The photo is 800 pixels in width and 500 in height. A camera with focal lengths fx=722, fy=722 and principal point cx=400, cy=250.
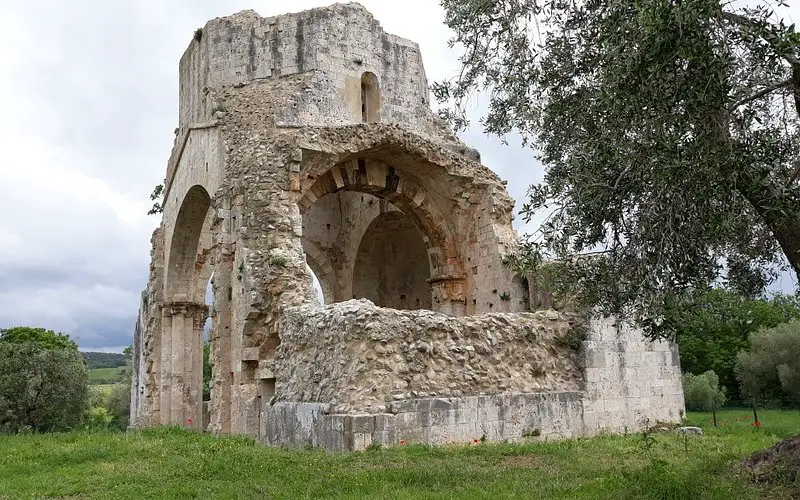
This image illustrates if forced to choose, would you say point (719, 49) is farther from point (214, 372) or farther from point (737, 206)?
point (214, 372)

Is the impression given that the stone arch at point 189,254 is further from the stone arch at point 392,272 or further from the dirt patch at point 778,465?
the dirt patch at point 778,465

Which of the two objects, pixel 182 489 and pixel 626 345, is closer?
pixel 182 489

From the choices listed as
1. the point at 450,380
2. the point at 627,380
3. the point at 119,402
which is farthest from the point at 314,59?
the point at 119,402

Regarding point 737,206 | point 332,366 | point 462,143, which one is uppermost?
point 462,143

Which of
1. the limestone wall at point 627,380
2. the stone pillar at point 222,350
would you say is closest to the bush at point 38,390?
the stone pillar at point 222,350

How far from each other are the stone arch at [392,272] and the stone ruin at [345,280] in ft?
0.20

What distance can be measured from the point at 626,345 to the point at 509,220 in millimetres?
4699

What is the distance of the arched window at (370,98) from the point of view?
17906 mm

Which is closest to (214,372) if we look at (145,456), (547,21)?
(145,456)

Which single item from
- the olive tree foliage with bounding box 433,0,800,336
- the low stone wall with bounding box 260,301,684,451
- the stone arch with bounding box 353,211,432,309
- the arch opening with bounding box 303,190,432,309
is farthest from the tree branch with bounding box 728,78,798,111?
the stone arch with bounding box 353,211,432,309

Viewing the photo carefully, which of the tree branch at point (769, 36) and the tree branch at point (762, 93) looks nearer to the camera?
the tree branch at point (769, 36)

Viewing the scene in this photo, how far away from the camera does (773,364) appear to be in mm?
25766

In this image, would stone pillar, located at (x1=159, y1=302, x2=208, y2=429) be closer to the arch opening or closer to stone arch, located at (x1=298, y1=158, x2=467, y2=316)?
the arch opening

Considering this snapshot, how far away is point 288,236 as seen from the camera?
13.0m
